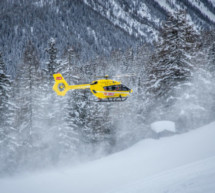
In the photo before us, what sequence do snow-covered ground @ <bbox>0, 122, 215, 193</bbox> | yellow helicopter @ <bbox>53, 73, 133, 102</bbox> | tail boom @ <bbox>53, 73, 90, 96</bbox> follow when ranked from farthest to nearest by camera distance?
tail boom @ <bbox>53, 73, 90, 96</bbox>, yellow helicopter @ <bbox>53, 73, 133, 102</bbox>, snow-covered ground @ <bbox>0, 122, 215, 193</bbox>

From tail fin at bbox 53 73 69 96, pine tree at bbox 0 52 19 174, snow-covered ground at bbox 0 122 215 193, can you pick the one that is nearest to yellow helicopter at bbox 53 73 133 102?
tail fin at bbox 53 73 69 96

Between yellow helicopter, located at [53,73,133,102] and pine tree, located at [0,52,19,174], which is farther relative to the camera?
pine tree, located at [0,52,19,174]

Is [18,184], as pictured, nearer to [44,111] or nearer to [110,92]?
[44,111]

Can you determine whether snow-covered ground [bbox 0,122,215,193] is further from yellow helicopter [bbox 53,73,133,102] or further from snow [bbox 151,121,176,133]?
yellow helicopter [bbox 53,73,133,102]

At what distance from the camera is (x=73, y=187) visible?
12891 mm

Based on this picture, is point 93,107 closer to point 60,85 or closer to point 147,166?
→ point 60,85

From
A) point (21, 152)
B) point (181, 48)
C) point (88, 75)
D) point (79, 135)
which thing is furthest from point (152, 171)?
point (88, 75)

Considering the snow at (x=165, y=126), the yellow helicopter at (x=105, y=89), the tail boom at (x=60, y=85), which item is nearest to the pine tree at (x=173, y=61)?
the snow at (x=165, y=126)

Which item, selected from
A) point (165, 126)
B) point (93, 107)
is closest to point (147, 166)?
point (165, 126)

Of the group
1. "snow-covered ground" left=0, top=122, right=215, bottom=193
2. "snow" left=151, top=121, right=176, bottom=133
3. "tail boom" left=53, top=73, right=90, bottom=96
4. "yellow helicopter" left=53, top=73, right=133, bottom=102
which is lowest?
"snow-covered ground" left=0, top=122, right=215, bottom=193

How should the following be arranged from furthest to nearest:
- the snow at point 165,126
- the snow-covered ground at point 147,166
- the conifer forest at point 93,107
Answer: the conifer forest at point 93,107, the snow at point 165,126, the snow-covered ground at point 147,166

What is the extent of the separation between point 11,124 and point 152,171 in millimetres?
15379

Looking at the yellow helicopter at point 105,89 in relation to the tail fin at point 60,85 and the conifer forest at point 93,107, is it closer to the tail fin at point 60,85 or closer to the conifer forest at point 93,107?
the tail fin at point 60,85

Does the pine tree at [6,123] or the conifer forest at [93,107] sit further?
the pine tree at [6,123]
